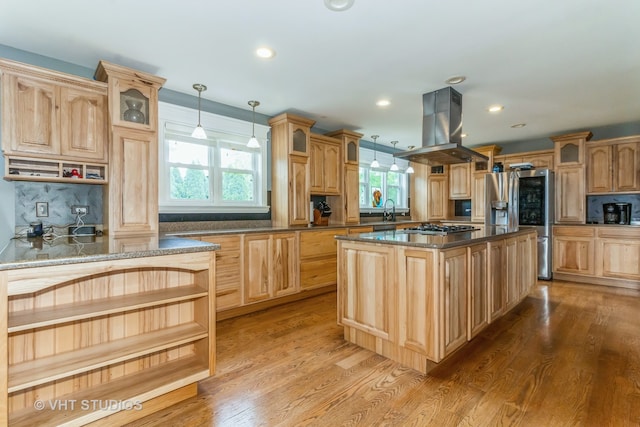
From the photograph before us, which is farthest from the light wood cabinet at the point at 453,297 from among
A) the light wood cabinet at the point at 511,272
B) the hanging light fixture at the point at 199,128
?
A: the hanging light fixture at the point at 199,128

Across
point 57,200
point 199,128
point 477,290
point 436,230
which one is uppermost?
point 199,128

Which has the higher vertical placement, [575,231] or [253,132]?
[253,132]

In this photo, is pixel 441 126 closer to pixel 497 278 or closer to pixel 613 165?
pixel 497 278

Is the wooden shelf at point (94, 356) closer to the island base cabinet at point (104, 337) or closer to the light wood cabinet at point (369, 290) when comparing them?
the island base cabinet at point (104, 337)

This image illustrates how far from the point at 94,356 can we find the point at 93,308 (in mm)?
250

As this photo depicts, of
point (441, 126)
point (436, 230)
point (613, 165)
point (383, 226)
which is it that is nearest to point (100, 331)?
point (436, 230)

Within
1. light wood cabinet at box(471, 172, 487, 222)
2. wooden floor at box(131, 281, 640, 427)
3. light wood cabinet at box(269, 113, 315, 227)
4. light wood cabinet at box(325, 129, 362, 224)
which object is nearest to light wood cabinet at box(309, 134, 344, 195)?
light wood cabinet at box(325, 129, 362, 224)

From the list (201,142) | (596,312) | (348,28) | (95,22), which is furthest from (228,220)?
(596,312)

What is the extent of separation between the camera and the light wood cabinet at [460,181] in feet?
20.3

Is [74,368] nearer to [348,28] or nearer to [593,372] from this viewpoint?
[348,28]

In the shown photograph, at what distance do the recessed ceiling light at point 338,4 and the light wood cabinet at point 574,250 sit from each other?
502 cm

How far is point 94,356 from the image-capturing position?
1.59 m

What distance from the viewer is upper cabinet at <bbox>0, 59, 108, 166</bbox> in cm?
224

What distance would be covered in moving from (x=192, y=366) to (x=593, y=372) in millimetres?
2697
